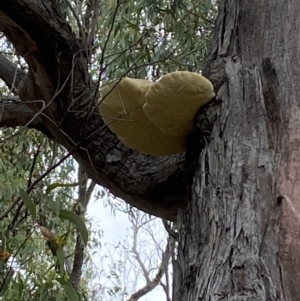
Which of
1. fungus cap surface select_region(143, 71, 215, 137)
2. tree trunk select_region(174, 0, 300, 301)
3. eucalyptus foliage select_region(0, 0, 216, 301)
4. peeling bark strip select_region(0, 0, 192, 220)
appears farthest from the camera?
eucalyptus foliage select_region(0, 0, 216, 301)

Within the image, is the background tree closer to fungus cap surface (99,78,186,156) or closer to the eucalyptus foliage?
fungus cap surface (99,78,186,156)

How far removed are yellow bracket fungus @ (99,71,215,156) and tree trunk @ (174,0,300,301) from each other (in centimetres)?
6

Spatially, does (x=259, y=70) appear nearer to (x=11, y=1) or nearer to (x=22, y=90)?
(x=11, y=1)

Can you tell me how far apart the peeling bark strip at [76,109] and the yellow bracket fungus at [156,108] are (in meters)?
0.10

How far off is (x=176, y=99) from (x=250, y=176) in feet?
0.68

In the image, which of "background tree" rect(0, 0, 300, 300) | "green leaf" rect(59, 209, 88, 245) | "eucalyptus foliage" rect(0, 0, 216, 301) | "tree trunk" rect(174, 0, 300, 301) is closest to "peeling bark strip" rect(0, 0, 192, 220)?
"background tree" rect(0, 0, 300, 300)

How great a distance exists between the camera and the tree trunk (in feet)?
2.59

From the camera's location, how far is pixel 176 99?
3.33 ft

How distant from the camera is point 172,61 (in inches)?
87.4

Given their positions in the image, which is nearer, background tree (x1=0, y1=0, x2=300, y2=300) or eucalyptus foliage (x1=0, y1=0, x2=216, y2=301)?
background tree (x1=0, y1=0, x2=300, y2=300)

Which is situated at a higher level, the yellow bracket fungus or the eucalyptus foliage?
the eucalyptus foliage

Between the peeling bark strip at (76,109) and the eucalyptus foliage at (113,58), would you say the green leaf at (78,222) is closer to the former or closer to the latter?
the peeling bark strip at (76,109)

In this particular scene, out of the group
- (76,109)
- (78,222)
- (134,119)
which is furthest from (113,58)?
(134,119)

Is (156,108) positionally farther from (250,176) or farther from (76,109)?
(76,109)
